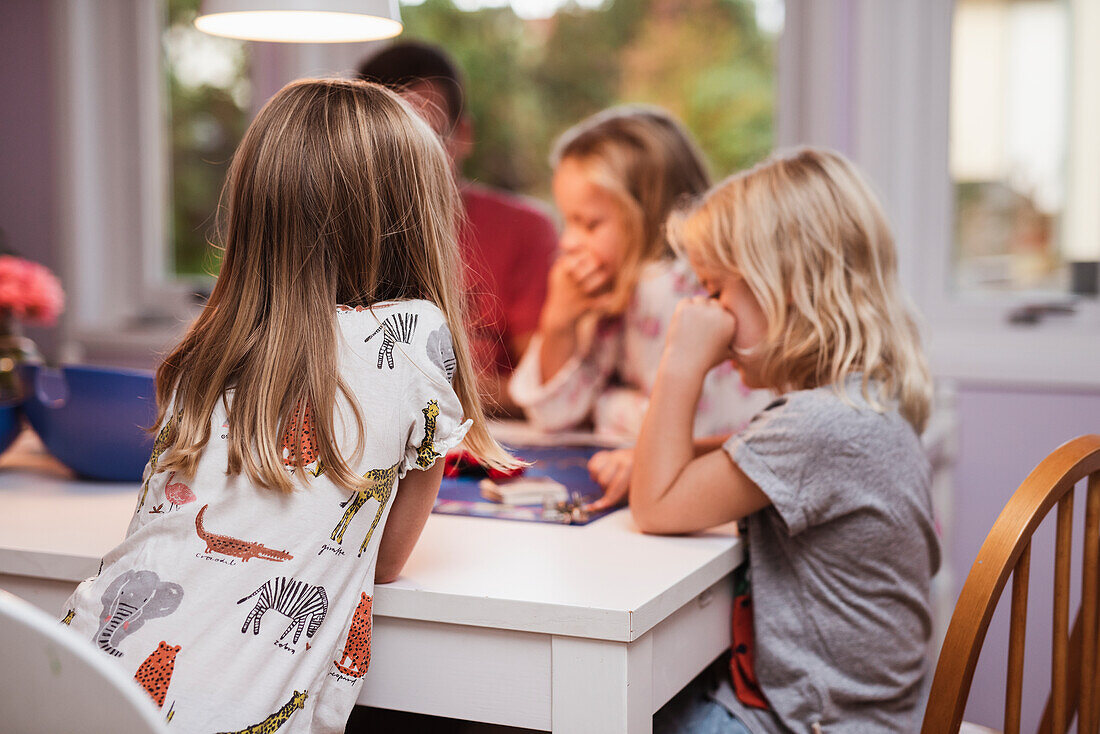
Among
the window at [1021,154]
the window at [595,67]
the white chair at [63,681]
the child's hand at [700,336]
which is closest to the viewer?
the white chair at [63,681]

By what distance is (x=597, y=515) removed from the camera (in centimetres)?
116

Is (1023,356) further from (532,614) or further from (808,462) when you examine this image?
(532,614)

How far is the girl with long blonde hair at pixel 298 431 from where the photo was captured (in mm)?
813

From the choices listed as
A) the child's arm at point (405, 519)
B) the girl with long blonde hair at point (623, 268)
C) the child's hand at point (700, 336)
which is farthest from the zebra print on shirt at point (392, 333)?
the girl with long blonde hair at point (623, 268)

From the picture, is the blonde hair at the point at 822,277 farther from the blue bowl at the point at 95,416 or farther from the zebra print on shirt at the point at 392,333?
the blue bowl at the point at 95,416

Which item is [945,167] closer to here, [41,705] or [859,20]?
[859,20]

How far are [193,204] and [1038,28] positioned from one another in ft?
6.99

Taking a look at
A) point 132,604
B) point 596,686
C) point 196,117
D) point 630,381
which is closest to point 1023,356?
point 630,381

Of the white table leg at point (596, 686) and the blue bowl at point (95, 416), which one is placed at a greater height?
the blue bowl at point (95, 416)

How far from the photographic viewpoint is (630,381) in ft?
5.46

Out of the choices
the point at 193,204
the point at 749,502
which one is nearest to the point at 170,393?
the point at 749,502

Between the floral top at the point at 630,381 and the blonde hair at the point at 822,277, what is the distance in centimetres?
31

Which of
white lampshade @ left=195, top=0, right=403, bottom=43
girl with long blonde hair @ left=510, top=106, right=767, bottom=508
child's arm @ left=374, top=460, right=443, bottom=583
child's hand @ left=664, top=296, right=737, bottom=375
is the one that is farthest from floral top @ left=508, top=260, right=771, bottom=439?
child's arm @ left=374, top=460, right=443, bottom=583

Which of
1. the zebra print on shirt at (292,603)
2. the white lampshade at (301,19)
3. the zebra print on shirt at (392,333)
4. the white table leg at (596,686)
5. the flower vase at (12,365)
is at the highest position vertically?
the white lampshade at (301,19)
